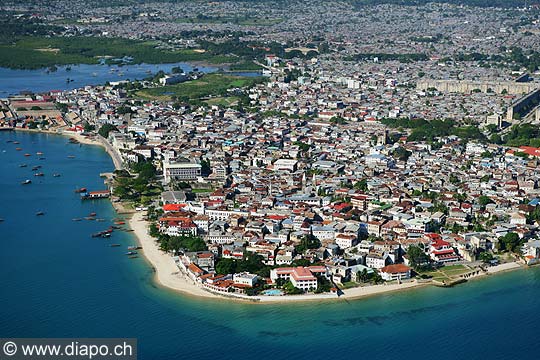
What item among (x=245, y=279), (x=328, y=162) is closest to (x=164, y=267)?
(x=245, y=279)

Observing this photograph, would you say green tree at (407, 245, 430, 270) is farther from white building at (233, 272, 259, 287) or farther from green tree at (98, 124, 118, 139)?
green tree at (98, 124, 118, 139)

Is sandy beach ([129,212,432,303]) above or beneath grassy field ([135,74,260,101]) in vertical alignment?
beneath

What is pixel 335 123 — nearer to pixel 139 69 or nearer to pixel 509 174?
pixel 509 174

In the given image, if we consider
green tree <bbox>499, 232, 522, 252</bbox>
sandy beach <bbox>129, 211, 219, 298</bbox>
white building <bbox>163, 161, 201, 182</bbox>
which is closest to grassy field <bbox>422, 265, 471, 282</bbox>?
green tree <bbox>499, 232, 522, 252</bbox>

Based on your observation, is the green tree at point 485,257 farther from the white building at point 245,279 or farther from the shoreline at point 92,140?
the shoreline at point 92,140

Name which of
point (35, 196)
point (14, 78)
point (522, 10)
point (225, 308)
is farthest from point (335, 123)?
point (522, 10)
